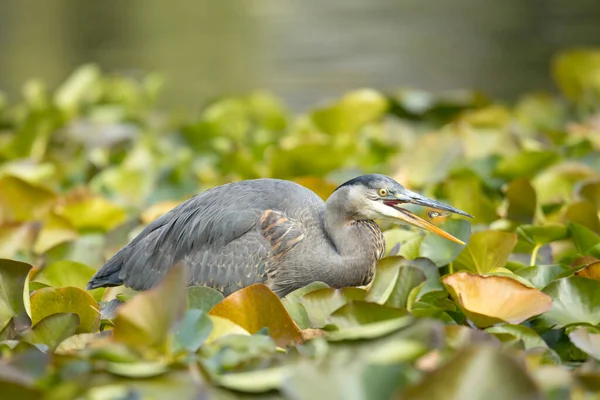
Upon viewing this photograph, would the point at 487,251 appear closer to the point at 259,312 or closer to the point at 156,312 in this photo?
the point at 259,312

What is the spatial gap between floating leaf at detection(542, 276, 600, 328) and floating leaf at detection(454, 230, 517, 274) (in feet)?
1.83

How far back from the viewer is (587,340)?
2.89 m

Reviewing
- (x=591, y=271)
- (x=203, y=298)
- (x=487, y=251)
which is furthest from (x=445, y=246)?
(x=203, y=298)

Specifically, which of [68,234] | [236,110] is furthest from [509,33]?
[68,234]

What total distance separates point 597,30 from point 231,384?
12.6m

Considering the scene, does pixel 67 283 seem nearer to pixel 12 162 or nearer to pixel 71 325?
pixel 71 325

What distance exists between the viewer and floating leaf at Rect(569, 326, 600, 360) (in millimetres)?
2840

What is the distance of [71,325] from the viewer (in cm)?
316

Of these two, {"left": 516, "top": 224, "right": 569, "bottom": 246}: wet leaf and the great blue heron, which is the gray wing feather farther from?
{"left": 516, "top": 224, "right": 569, "bottom": 246}: wet leaf

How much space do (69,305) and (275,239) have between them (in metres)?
1.01

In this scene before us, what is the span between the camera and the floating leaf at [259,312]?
3.14 metres

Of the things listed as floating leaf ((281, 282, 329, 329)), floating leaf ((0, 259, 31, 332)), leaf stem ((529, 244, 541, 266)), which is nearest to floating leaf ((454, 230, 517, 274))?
leaf stem ((529, 244, 541, 266))

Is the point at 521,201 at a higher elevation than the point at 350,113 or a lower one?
higher

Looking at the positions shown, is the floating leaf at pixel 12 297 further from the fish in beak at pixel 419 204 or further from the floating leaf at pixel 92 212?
the floating leaf at pixel 92 212
